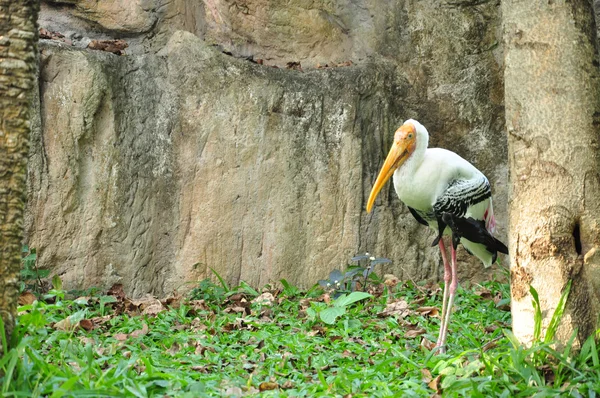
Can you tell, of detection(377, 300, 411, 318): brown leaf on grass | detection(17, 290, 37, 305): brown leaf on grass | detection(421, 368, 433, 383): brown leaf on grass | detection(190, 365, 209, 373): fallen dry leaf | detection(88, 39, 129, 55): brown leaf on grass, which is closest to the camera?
detection(421, 368, 433, 383): brown leaf on grass

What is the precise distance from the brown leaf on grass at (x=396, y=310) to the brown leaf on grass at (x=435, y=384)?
4.97 ft

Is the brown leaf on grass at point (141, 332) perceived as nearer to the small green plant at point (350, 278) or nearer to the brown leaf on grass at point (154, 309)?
the brown leaf on grass at point (154, 309)

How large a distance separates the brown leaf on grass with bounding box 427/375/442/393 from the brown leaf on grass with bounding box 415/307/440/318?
5.06ft

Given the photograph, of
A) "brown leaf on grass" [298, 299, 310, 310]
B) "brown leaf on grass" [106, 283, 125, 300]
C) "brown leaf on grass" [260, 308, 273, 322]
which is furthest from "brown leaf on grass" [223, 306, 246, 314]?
"brown leaf on grass" [106, 283, 125, 300]

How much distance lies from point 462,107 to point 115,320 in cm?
323

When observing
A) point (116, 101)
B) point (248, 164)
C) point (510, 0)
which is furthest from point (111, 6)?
point (510, 0)

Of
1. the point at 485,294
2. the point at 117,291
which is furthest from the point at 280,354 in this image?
the point at 485,294

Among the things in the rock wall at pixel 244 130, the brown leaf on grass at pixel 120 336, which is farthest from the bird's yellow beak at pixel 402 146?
the brown leaf on grass at pixel 120 336

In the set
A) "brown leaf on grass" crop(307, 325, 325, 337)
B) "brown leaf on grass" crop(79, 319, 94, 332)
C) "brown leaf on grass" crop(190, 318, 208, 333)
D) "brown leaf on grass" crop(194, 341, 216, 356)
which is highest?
"brown leaf on grass" crop(194, 341, 216, 356)

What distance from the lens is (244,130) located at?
20.1 feet

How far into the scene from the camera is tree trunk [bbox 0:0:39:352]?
3.27 metres

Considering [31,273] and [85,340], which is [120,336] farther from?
[31,273]

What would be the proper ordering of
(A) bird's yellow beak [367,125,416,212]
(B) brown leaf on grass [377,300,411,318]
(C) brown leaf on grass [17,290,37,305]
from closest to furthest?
(A) bird's yellow beak [367,125,416,212] < (C) brown leaf on grass [17,290,37,305] < (B) brown leaf on grass [377,300,411,318]

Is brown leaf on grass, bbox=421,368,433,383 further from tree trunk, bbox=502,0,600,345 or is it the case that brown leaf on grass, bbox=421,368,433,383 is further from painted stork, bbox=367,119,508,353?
painted stork, bbox=367,119,508,353
